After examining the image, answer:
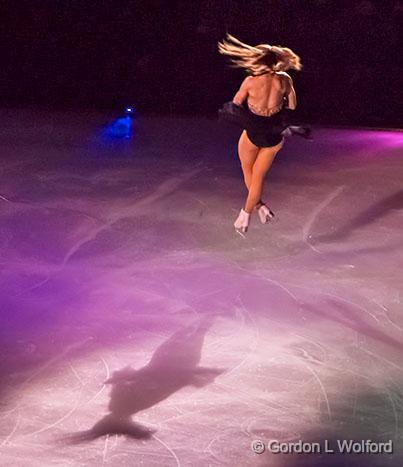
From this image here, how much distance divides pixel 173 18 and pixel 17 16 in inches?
93.4

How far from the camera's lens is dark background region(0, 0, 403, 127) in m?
11.4

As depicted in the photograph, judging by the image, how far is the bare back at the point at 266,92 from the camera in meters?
4.86

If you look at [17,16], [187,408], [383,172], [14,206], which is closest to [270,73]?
[187,408]

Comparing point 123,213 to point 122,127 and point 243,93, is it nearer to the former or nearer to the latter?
point 243,93

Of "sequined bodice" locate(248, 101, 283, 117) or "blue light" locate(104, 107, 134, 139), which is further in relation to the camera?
"blue light" locate(104, 107, 134, 139)

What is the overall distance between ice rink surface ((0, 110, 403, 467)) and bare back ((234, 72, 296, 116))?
4.35 feet

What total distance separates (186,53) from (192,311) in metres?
7.42

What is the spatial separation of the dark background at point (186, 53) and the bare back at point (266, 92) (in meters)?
6.74

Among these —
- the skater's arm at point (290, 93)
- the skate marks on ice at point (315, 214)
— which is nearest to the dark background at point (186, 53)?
the skate marks on ice at point (315, 214)

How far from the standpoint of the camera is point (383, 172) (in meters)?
8.61

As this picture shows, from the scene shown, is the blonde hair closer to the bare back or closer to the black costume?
the bare back

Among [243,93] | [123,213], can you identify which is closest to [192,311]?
[243,93]

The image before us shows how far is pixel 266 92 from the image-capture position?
4.87 m

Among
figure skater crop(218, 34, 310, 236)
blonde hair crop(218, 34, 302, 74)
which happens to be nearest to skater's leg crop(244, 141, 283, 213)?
figure skater crop(218, 34, 310, 236)
